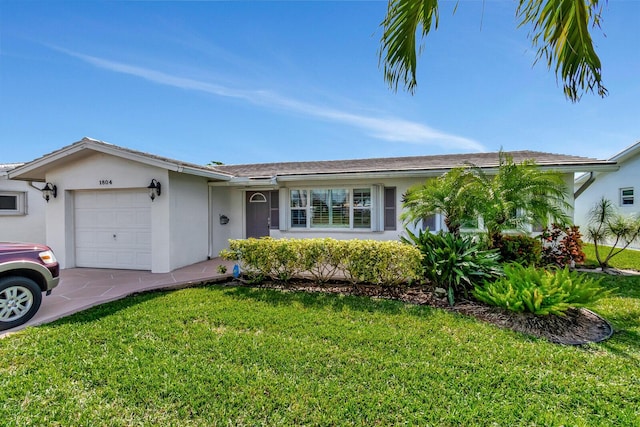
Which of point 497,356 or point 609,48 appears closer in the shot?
point 497,356

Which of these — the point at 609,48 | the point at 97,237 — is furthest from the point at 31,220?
the point at 609,48

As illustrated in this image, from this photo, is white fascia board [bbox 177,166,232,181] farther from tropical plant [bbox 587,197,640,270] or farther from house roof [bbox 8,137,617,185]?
tropical plant [bbox 587,197,640,270]

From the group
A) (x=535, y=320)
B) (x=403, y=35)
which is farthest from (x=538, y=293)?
(x=403, y=35)

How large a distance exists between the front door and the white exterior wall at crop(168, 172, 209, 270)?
1999mm

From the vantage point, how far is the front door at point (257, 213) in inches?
469

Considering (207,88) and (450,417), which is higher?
(207,88)

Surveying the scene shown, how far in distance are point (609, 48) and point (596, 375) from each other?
185 inches

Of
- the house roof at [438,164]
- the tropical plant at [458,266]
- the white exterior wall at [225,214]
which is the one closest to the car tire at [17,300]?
the white exterior wall at [225,214]

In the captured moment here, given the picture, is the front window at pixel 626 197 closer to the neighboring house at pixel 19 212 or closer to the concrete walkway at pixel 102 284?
the concrete walkway at pixel 102 284

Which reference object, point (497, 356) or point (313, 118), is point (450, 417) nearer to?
point (497, 356)

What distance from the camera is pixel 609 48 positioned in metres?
4.18

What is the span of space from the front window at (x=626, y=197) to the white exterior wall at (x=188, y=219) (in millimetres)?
19949

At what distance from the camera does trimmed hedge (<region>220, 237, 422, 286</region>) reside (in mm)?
6340

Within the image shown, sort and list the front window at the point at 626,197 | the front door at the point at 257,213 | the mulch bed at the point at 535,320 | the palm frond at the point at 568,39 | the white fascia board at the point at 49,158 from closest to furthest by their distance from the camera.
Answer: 1. the palm frond at the point at 568,39
2. the mulch bed at the point at 535,320
3. the white fascia board at the point at 49,158
4. the front door at the point at 257,213
5. the front window at the point at 626,197
